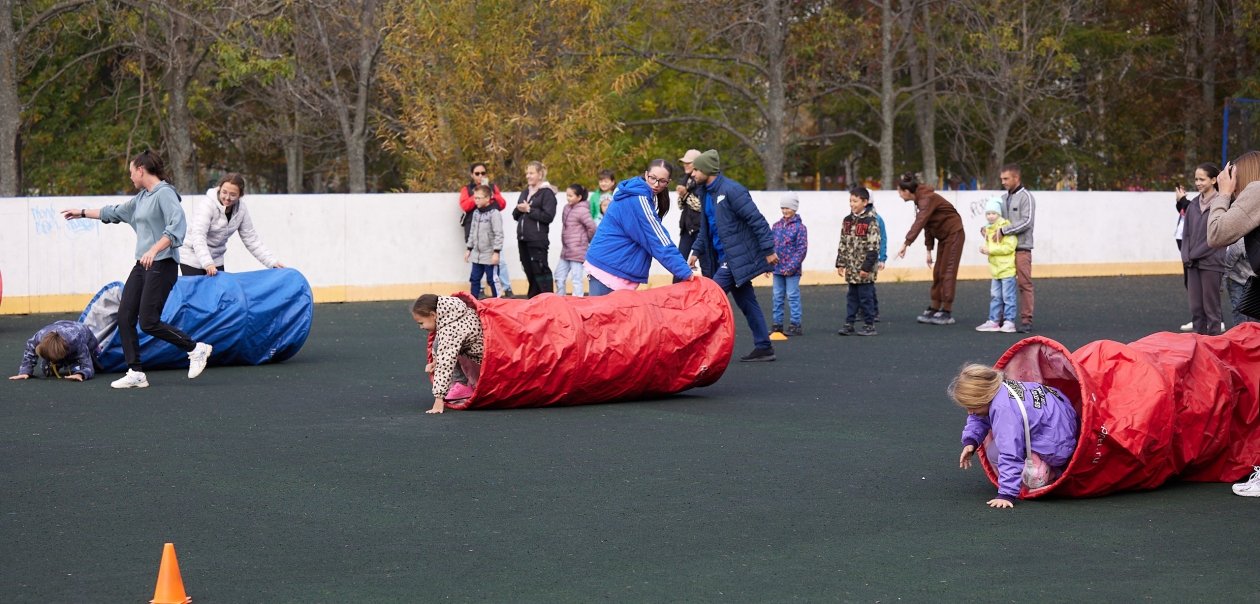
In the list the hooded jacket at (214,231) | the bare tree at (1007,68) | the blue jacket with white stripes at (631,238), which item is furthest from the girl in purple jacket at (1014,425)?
the bare tree at (1007,68)

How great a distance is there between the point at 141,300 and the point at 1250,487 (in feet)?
24.8

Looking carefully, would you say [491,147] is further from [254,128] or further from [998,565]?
[998,565]

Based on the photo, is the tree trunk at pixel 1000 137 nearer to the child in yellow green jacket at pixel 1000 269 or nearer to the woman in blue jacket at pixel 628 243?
the child in yellow green jacket at pixel 1000 269

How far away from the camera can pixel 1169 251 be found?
89.9 ft

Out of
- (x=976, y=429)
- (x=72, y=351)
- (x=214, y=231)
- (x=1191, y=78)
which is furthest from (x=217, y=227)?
(x=1191, y=78)

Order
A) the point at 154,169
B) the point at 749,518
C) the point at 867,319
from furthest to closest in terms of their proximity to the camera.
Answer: the point at 867,319 → the point at 154,169 → the point at 749,518

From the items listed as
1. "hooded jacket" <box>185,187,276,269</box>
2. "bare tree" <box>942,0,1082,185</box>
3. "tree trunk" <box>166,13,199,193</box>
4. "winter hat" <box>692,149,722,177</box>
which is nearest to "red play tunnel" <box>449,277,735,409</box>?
"winter hat" <box>692,149,722,177</box>

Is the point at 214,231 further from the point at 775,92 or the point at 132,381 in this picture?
the point at 775,92

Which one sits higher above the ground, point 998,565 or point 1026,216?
point 1026,216

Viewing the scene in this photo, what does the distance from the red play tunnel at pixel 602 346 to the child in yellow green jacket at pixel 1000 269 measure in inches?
237

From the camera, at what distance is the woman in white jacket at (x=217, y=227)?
1264cm

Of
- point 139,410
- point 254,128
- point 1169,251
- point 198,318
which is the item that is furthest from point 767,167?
point 139,410

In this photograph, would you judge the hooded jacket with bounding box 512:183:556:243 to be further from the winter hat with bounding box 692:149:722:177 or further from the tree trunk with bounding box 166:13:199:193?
the tree trunk with bounding box 166:13:199:193

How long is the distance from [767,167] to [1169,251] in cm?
981
